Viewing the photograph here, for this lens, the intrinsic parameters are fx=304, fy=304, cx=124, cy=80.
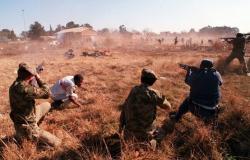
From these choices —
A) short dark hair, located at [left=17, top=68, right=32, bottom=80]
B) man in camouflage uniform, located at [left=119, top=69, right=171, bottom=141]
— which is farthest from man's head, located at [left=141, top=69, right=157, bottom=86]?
short dark hair, located at [left=17, top=68, right=32, bottom=80]

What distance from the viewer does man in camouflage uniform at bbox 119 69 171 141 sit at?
4613 millimetres

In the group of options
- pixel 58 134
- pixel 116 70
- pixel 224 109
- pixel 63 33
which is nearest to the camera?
pixel 58 134

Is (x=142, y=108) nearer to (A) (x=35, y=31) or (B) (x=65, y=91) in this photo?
(B) (x=65, y=91)

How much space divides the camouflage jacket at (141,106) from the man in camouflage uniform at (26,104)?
136 centimetres

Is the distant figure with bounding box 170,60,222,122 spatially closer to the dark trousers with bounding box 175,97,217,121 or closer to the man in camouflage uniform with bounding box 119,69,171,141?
the dark trousers with bounding box 175,97,217,121

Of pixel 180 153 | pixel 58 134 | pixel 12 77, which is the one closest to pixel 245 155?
pixel 180 153

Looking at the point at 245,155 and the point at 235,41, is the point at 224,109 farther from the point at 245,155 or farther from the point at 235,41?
the point at 235,41

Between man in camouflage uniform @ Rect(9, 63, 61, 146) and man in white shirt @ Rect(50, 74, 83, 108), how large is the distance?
6.44 feet

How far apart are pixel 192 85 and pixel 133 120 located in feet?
5.11

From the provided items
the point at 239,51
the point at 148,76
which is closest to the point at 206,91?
the point at 148,76

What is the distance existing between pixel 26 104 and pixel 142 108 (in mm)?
1890

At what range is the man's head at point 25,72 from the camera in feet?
15.8

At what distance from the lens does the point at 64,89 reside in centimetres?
730

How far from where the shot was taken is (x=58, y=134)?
5.57 metres
